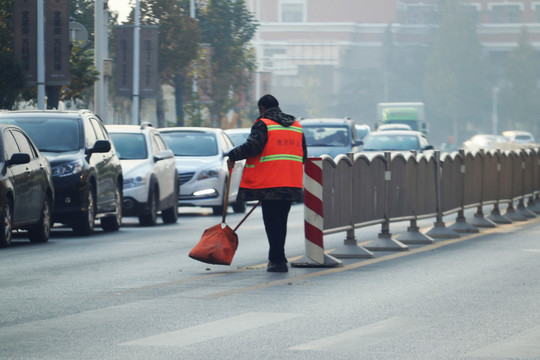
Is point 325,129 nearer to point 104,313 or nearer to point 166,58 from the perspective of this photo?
point 166,58

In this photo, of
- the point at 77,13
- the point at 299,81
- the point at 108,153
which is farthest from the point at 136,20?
the point at 299,81

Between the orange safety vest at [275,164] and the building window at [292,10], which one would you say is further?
the building window at [292,10]

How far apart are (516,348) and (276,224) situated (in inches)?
211

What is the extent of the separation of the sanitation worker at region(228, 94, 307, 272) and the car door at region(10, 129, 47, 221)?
489 cm

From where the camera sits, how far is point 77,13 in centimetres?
3959

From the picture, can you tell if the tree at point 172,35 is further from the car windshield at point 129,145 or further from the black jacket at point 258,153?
the black jacket at point 258,153

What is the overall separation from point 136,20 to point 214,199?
17.5 metres

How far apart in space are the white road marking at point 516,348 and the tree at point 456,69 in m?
119

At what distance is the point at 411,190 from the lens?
18641 mm

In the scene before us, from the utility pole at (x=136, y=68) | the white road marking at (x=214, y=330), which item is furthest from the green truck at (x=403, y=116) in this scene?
the white road marking at (x=214, y=330)

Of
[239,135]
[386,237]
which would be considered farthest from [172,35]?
[386,237]

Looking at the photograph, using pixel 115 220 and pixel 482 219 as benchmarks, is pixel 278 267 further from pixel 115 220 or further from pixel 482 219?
pixel 482 219

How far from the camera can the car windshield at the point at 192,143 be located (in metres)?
28.0

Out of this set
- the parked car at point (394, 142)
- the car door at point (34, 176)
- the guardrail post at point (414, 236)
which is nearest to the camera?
the car door at point (34, 176)
